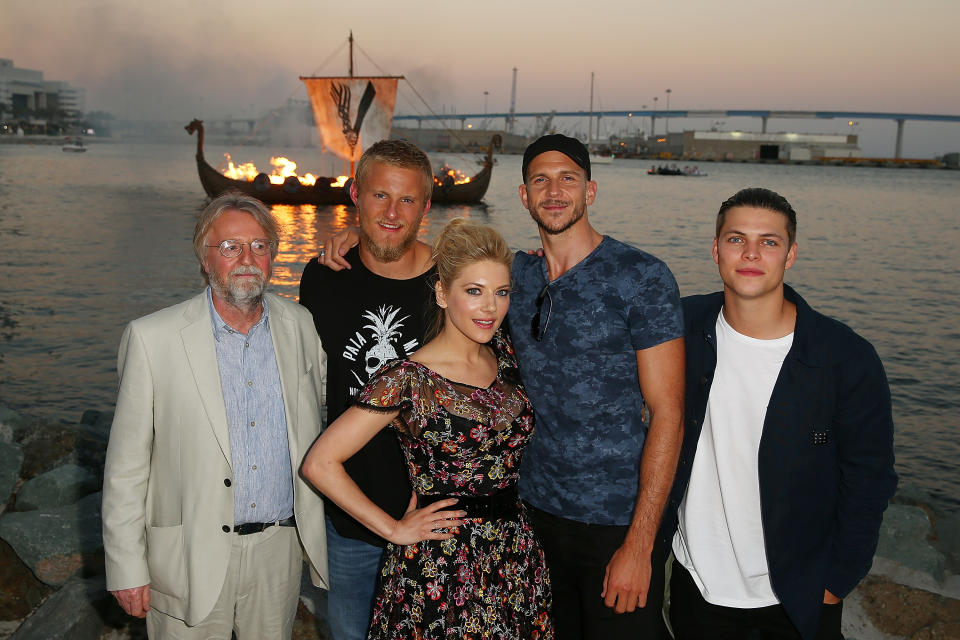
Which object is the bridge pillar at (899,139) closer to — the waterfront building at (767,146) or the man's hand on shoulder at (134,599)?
the waterfront building at (767,146)

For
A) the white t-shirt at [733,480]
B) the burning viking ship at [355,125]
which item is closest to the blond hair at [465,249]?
the white t-shirt at [733,480]

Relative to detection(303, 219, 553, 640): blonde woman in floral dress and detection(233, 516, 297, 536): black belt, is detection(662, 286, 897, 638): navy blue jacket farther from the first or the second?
detection(233, 516, 297, 536): black belt

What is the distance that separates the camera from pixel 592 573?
9.98ft

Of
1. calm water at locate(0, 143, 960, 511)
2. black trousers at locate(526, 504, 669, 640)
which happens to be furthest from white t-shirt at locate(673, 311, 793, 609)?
calm water at locate(0, 143, 960, 511)

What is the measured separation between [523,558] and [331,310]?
1474 millimetres

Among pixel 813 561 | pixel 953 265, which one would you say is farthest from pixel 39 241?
pixel 953 265

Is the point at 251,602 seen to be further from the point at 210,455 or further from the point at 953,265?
the point at 953,265

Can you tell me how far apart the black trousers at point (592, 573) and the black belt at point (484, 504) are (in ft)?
1.20

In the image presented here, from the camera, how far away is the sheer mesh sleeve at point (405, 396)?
2.65 m

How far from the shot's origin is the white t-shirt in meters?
2.90

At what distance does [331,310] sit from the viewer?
352 centimetres

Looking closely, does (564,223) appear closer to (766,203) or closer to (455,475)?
(766,203)

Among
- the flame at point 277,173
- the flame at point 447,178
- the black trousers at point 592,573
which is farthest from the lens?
the flame at point 447,178

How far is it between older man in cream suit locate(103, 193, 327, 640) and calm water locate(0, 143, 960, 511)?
8792mm
